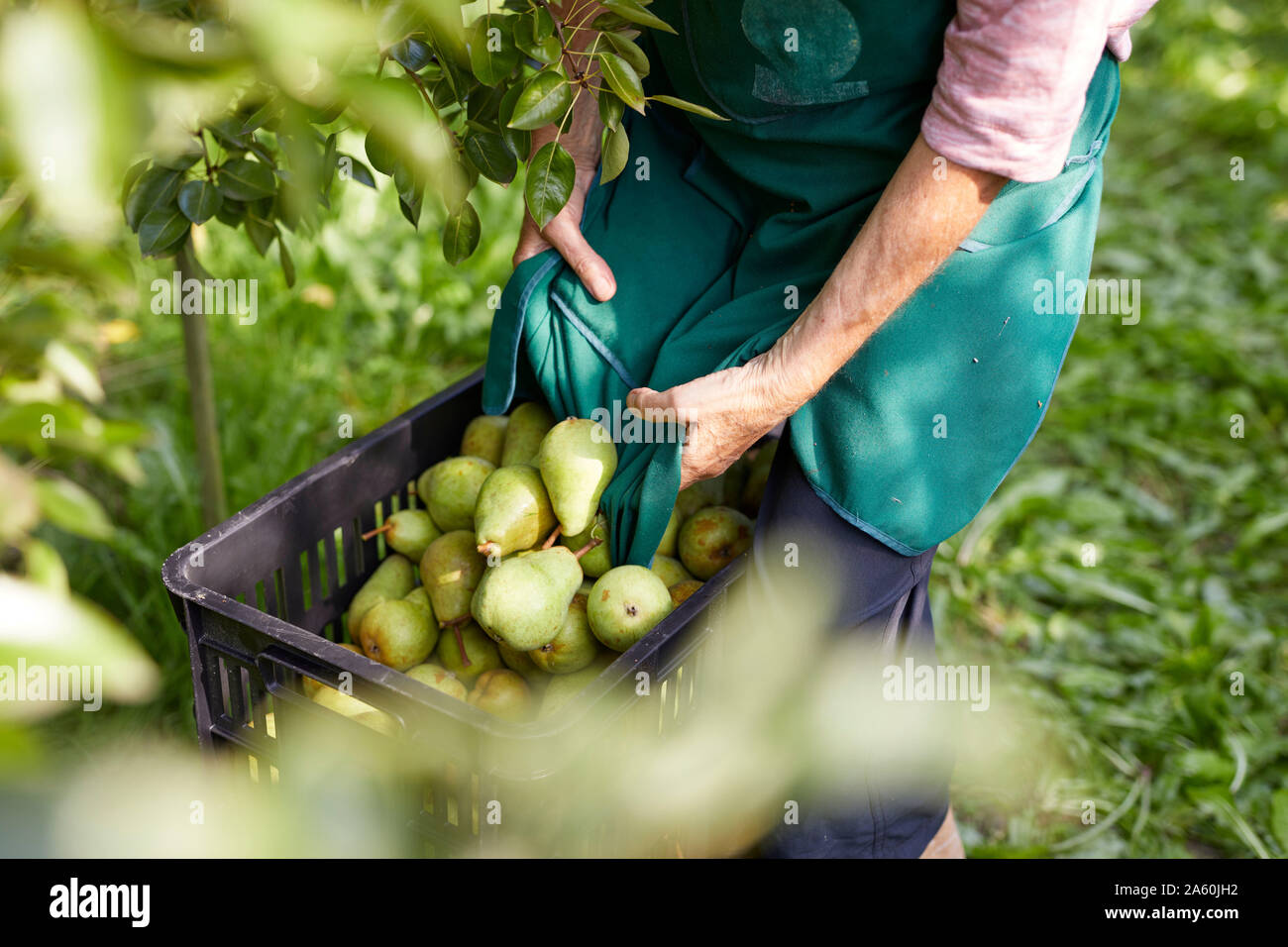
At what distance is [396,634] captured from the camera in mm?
1705

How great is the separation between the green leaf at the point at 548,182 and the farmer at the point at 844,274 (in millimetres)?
129

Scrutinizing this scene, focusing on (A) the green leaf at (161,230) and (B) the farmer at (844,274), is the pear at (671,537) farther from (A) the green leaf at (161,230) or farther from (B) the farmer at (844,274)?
(A) the green leaf at (161,230)

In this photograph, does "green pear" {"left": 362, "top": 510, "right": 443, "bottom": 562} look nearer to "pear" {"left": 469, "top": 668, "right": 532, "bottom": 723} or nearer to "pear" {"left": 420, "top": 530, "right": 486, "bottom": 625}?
"pear" {"left": 420, "top": 530, "right": 486, "bottom": 625}

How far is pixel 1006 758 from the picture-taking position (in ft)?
7.71

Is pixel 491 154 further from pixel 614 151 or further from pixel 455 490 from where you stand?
pixel 455 490

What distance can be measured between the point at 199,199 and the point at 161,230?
76mm

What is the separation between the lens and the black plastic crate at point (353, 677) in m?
1.29

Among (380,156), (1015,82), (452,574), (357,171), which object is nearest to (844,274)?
(1015,82)

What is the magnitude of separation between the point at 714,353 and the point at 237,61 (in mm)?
1237

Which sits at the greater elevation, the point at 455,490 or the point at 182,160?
the point at 182,160
